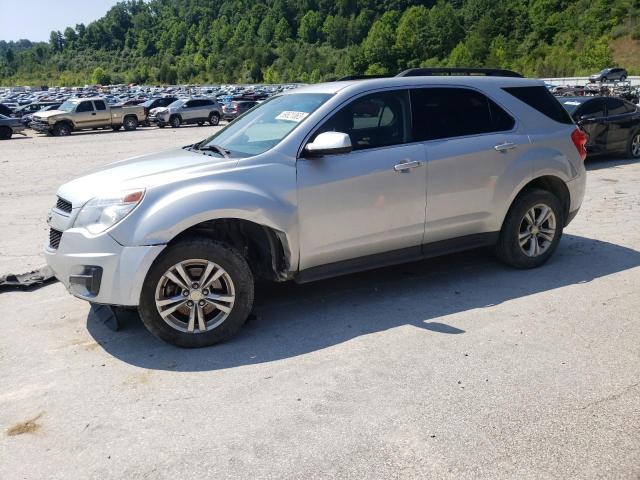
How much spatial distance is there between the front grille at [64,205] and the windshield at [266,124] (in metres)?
1.24

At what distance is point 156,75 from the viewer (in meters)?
164

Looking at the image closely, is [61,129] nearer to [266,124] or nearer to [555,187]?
[266,124]

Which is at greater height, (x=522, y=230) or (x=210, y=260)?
(x=210, y=260)

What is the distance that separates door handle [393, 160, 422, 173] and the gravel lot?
42.9 inches

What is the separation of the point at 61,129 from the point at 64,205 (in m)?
27.9

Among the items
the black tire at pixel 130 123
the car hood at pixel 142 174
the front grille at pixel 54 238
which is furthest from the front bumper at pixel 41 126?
the front grille at pixel 54 238

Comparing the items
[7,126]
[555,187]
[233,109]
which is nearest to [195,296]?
[555,187]

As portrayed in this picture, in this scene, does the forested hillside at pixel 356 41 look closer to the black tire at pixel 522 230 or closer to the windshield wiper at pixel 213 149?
the black tire at pixel 522 230

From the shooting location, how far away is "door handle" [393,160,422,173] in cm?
476

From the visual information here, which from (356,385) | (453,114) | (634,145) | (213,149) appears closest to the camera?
(356,385)

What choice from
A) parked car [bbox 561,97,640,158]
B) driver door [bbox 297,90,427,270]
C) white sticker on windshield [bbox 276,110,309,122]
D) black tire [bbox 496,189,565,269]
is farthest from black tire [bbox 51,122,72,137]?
black tire [bbox 496,189,565,269]

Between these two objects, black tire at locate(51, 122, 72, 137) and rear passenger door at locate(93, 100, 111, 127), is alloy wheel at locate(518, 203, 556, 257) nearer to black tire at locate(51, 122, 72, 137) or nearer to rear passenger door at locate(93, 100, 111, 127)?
black tire at locate(51, 122, 72, 137)

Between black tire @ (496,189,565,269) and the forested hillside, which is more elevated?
the forested hillside

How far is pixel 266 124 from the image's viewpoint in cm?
497
